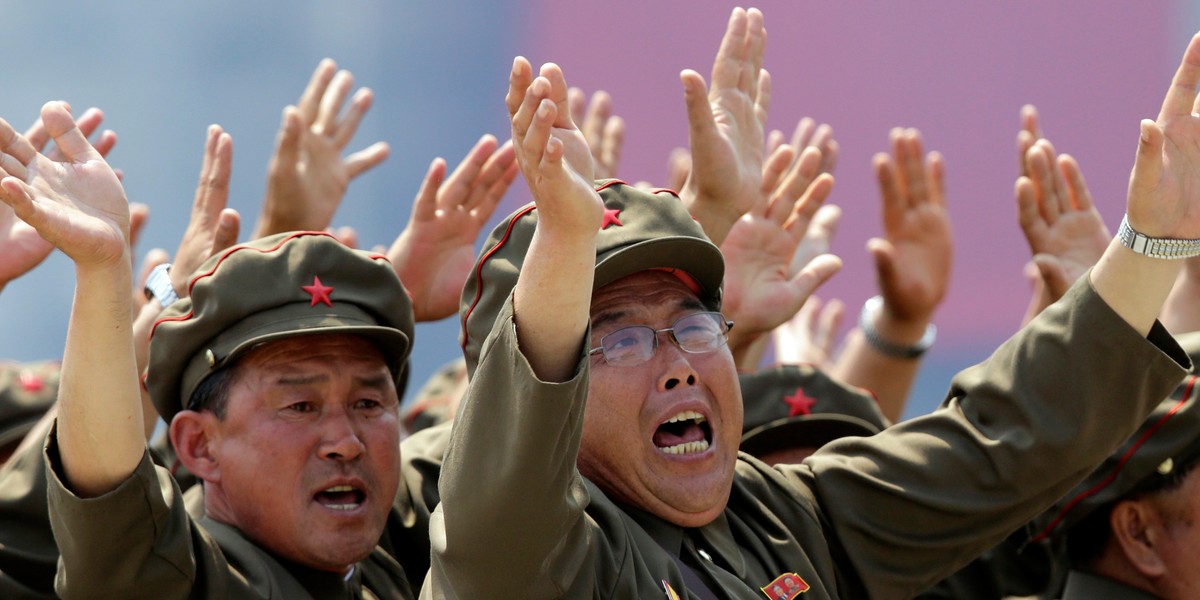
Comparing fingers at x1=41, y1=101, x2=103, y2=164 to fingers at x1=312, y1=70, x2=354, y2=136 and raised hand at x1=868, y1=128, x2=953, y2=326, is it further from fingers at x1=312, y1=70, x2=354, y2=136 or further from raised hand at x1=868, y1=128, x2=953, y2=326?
raised hand at x1=868, y1=128, x2=953, y2=326

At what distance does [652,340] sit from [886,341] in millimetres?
2167

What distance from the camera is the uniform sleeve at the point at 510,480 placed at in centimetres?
216

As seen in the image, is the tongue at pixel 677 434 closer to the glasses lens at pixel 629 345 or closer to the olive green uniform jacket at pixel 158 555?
the glasses lens at pixel 629 345

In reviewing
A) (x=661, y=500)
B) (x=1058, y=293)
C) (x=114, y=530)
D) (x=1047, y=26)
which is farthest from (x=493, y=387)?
(x=1047, y=26)

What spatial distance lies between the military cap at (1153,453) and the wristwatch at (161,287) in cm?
194

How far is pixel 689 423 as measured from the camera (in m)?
2.75

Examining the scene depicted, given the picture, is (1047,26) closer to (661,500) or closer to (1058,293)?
(1058,293)

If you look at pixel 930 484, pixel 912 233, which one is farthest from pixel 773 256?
pixel 930 484

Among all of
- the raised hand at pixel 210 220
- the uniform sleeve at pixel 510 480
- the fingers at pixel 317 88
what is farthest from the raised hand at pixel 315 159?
the uniform sleeve at pixel 510 480

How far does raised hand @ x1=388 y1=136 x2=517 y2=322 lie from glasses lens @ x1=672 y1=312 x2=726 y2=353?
56.3 inches

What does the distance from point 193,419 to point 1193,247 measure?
73.0 inches

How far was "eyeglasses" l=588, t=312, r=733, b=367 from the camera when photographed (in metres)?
2.67

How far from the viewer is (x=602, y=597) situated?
2.40 meters

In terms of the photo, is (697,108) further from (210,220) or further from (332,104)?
(332,104)
